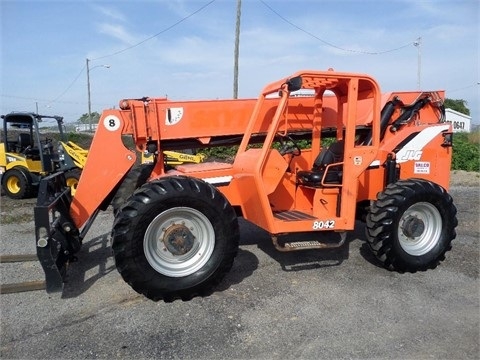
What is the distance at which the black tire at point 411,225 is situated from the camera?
16.5 feet

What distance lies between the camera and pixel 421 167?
18.9ft

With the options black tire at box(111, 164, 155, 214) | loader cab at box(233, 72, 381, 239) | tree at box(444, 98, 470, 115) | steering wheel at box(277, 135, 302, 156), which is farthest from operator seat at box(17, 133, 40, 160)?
tree at box(444, 98, 470, 115)

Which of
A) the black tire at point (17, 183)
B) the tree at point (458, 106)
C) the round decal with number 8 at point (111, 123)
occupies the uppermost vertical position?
the tree at point (458, 106)

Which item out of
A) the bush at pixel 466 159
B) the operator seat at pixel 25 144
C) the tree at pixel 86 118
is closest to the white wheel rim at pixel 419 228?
the operator seat at pixel 25 144

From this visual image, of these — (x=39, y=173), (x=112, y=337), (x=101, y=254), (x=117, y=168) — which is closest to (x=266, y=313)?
(x=112, y=337)

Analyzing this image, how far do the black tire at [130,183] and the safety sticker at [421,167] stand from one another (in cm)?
340

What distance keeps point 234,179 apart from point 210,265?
1087 millimetres

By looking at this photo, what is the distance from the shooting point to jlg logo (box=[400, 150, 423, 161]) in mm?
5667

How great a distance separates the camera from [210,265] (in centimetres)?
450

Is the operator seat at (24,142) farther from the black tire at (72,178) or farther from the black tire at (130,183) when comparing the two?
the black tire at (130,183)

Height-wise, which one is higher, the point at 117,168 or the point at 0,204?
the point at 117,168

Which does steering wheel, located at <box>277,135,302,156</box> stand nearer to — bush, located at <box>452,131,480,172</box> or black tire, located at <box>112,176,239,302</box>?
black tire, located at <box>112,176,239,302</box>

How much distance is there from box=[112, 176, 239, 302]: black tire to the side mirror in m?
1.40

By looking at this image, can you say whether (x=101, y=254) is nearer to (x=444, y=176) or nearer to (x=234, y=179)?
(x=234, y=179)
